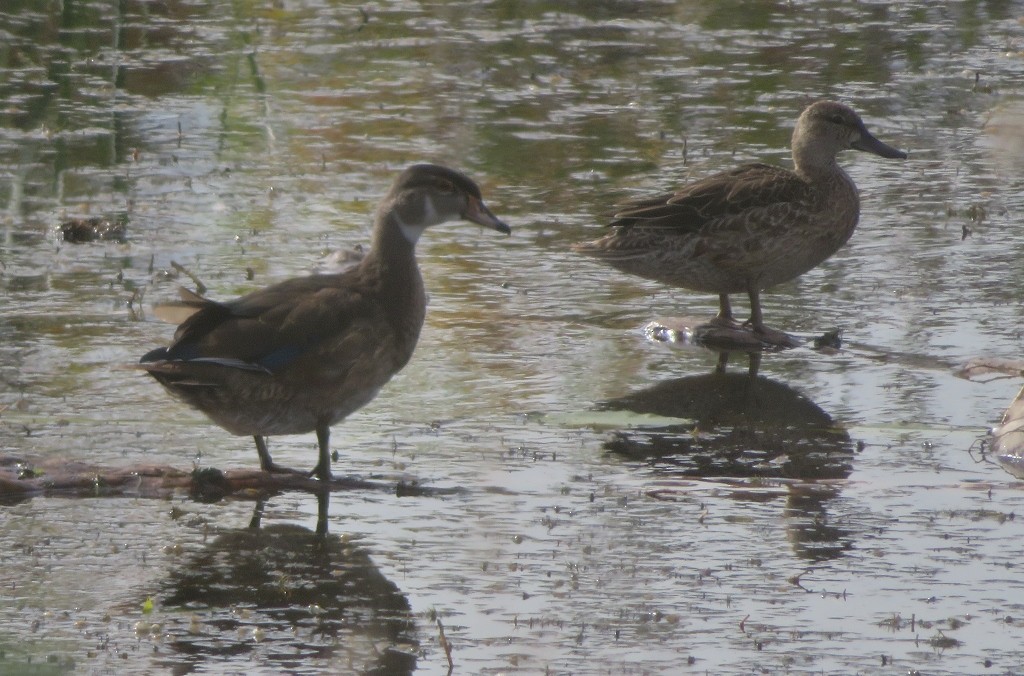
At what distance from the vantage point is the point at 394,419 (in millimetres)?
7012

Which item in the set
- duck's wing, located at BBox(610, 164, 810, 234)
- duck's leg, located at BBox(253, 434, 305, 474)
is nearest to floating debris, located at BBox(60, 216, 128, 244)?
duck's wing, located at BBox(610, 164, 810, 234)

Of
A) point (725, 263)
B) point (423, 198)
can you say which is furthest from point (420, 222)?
point (725, 263)

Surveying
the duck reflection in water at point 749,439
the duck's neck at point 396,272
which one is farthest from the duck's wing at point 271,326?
the duck reflection in water at point 749,439

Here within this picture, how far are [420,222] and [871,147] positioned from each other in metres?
3.51

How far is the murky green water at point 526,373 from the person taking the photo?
507 centimetres

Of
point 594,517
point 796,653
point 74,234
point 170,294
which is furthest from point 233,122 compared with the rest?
point 796,653

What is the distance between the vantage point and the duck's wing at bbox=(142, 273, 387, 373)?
6.07 m

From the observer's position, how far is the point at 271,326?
20.4ft

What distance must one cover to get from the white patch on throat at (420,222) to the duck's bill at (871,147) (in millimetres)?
3207

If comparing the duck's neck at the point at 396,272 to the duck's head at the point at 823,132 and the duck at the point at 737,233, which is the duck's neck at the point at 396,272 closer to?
the duck at the point at 737,233

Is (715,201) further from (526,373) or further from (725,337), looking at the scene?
(526,373)

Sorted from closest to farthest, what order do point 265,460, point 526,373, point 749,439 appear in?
point 265,460
point 749,439
point 526,373

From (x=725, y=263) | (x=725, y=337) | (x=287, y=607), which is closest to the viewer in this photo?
(x=287, y=607)

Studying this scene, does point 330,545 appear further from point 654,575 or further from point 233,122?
point 233,122
